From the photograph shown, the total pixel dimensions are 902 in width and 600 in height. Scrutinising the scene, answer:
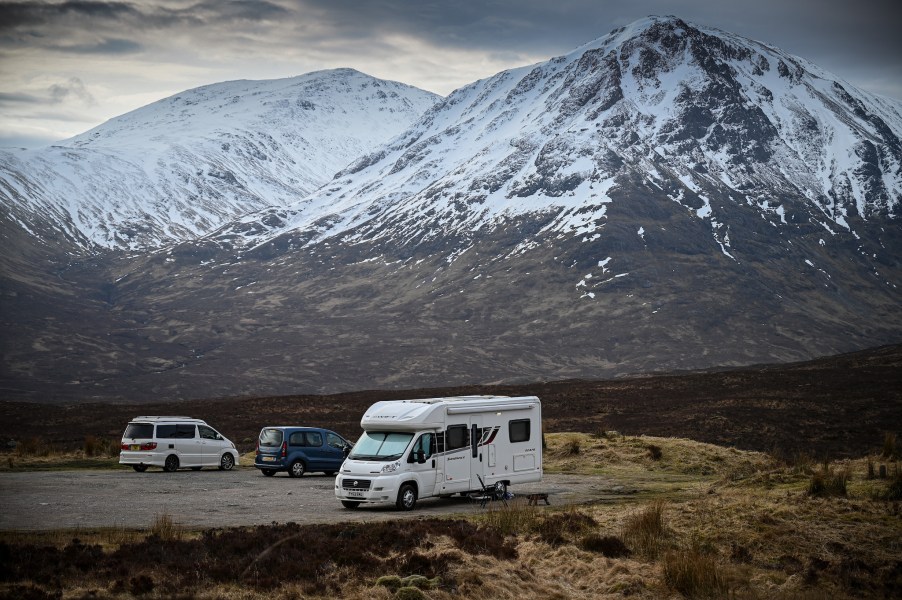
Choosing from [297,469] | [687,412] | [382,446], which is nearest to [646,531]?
[382,446]

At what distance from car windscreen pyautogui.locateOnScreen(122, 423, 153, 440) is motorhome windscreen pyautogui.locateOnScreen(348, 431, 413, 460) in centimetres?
1386

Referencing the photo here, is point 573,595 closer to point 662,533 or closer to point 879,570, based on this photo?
point 662,533

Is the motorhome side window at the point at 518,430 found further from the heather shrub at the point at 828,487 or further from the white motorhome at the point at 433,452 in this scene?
the heather shrub at the point at 828,487

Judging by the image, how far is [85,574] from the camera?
642 inches

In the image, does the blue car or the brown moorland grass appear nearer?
the brown moorland grass

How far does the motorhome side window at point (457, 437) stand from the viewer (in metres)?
27.0

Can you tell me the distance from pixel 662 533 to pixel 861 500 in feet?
18.6

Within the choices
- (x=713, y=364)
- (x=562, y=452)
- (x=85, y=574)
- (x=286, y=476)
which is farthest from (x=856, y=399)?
(x=713, y=364)

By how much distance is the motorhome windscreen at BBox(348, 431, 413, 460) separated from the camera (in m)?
26.2

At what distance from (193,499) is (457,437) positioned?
26.6 ft

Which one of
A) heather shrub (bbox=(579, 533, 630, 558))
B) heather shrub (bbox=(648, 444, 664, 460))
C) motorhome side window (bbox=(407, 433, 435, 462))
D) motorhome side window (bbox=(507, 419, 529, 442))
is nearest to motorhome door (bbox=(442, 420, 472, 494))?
motorhome side window (bbox=(407, 433, 435, 462))

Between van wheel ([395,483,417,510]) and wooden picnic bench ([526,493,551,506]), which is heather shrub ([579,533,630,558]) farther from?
van wheel ([395,483,417,510])

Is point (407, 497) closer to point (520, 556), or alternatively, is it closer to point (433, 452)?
point (433, 452)

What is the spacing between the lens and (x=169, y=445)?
37.8 meters
